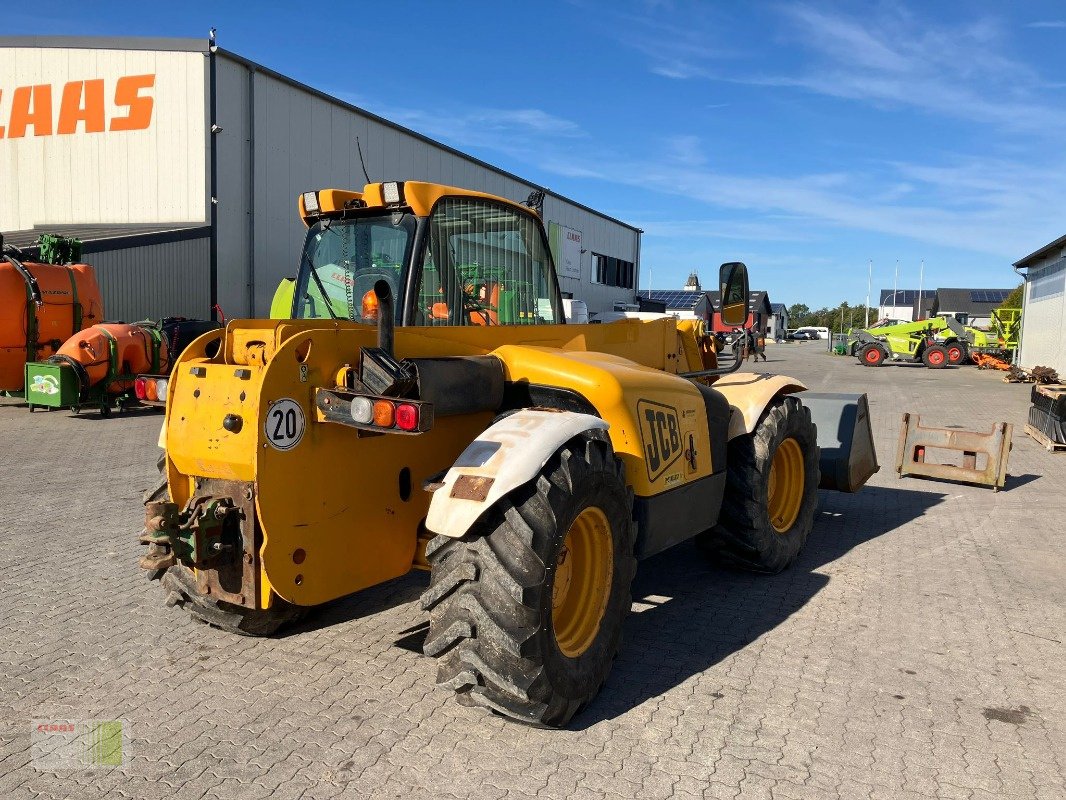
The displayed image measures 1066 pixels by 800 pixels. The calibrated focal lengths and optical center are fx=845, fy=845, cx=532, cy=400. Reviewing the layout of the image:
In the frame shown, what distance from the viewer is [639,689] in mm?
3848

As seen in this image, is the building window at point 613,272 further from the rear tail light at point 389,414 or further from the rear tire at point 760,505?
the rear tail light at point 389,414

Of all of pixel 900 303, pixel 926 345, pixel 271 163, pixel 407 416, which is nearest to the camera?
pixel 407 416

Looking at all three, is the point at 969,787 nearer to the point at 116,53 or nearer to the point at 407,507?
the point at 407,507

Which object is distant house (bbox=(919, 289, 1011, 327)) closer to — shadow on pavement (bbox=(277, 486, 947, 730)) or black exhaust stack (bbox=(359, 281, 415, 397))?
shadow on pavement (bbox=(277, 486, 947, 730))

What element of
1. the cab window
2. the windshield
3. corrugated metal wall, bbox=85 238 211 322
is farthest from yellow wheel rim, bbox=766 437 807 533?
corrugated metal wall, bbox=85 238 211 322

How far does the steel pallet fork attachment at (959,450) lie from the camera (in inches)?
341

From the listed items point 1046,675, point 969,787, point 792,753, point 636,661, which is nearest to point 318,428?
point 636,661

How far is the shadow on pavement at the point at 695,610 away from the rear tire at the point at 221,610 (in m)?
1.70

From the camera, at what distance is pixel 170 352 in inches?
583

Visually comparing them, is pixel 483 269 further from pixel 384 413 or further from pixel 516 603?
pixel 516 603

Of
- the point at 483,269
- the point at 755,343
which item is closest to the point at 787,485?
the point at 755,343

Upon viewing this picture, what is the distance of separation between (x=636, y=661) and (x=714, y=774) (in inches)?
40.7

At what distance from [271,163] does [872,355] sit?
2558cm

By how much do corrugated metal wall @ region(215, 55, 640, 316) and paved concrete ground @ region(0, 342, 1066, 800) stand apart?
46.7 ft
